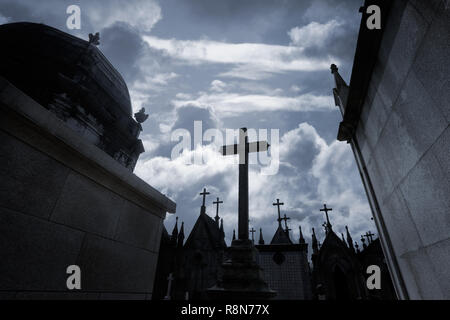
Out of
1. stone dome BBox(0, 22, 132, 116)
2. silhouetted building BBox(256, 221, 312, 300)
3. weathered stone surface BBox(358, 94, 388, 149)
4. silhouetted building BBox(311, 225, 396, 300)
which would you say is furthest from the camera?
silhouetted building BBox(311, 225, 396, 300)

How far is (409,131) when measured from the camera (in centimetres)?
317

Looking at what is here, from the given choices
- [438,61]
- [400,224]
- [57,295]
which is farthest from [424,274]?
[57,295]

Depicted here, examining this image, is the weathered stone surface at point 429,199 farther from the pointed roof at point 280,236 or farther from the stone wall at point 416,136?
the pointed roof at point 280,236

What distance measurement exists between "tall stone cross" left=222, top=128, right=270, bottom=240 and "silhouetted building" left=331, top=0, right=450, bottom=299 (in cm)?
389

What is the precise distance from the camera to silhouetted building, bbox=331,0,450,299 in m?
2.49

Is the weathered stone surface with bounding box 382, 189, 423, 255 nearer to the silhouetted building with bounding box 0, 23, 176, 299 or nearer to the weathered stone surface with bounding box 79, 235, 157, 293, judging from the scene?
the silhouetted building with bounding box 0, 23, 176, 299

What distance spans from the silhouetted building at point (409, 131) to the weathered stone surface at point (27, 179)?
13.7ft

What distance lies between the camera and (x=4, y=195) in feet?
5.53

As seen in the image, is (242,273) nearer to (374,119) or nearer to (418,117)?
(374,119)

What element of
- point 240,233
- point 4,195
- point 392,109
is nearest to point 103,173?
point 4,195

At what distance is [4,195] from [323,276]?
2042 cm

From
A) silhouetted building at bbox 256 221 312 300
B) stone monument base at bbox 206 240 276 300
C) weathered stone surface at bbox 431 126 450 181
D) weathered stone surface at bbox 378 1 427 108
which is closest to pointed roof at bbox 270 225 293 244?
silhouetted building at bbox 256 221 312 300

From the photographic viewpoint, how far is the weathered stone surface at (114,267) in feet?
7.47

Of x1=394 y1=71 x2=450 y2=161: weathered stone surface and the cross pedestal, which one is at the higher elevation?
x1=394 y1=71 x2=450 y2=161: weathered stone surface
